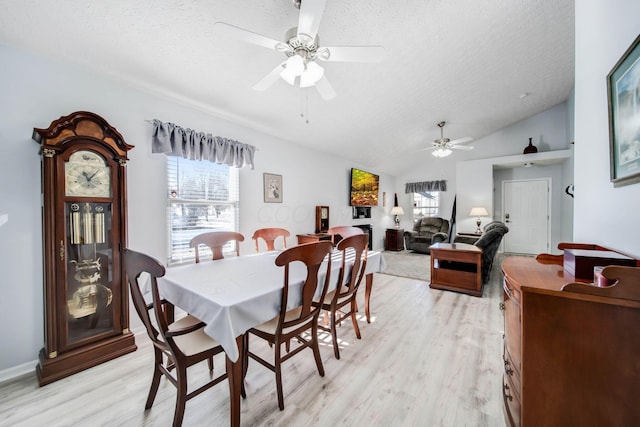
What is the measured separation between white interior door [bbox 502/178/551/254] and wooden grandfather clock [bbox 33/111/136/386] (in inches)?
310

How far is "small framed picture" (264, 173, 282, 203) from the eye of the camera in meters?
3.62

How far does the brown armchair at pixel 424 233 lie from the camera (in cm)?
631

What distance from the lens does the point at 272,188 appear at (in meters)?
3.71

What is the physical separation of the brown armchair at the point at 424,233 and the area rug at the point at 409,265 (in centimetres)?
24

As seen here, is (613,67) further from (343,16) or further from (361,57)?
(343,16)

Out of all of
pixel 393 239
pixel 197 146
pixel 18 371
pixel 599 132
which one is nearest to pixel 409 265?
pixel 393 239

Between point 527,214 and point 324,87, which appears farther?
point 527,214

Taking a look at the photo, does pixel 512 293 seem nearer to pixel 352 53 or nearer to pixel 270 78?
pixel 352 53

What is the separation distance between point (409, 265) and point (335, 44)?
428cm

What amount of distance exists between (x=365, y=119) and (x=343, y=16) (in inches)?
83.5

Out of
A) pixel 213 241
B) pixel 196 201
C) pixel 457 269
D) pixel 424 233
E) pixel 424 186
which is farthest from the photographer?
pixel 424 186

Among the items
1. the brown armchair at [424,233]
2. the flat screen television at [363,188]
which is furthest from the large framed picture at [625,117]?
the brown armchair at [424,233]

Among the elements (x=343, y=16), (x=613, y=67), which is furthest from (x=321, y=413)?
(x=343, y=16)

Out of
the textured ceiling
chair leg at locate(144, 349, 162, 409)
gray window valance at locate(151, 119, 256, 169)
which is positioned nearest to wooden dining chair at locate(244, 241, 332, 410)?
chair leg at locate(144, 349, 162, 409)
